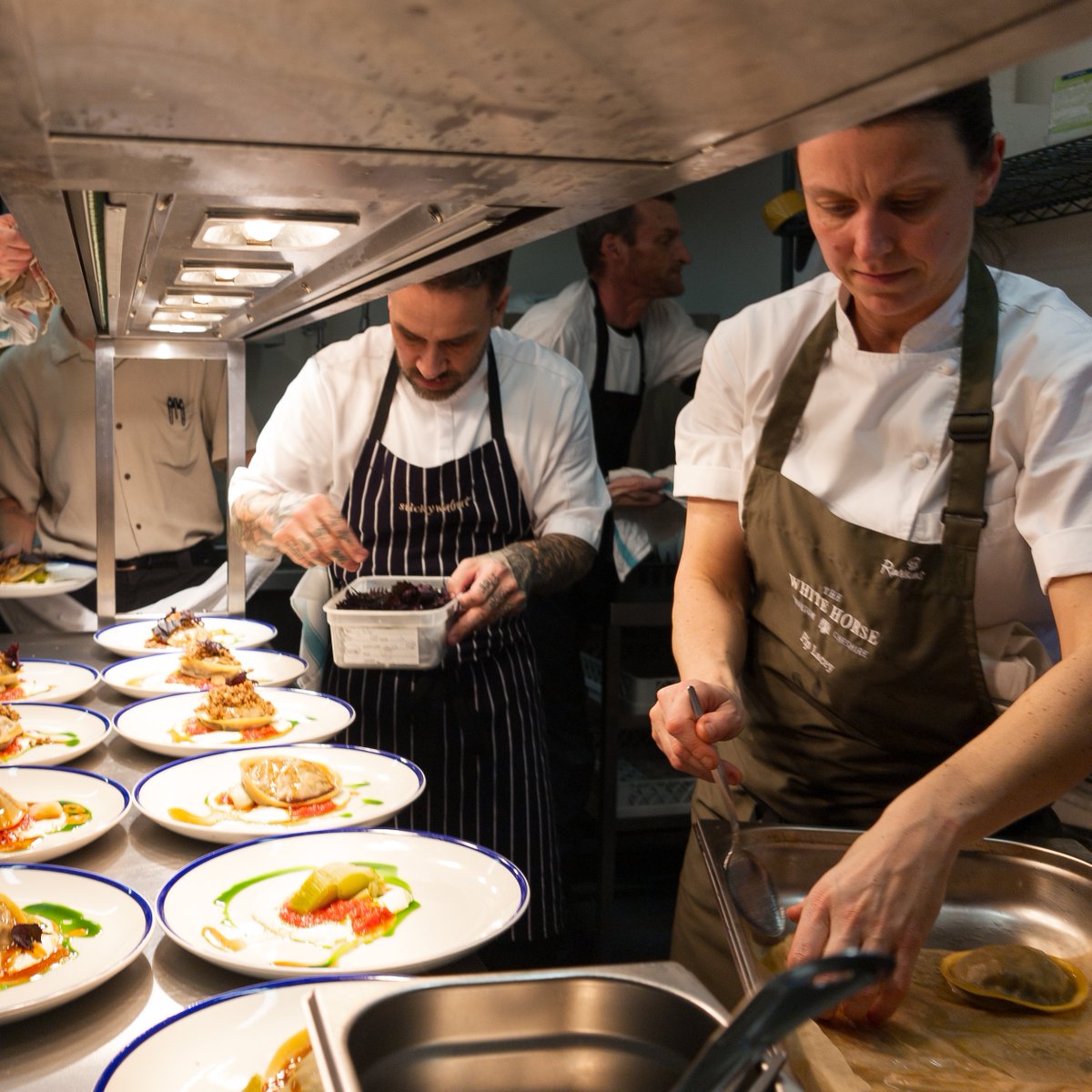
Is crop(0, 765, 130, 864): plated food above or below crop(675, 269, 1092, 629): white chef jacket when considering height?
below

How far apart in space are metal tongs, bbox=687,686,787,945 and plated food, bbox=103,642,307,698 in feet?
3.90

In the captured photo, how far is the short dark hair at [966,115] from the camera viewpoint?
1.29 metres

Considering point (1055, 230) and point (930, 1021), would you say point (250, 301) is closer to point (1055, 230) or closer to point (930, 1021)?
point (930, 1021)

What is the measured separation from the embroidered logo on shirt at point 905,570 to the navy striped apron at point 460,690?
3.99 feet

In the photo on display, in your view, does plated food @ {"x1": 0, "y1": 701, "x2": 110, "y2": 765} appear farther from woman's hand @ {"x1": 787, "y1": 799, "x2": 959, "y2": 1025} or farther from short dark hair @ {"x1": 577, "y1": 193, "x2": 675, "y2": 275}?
short dark hair @ {"x1": 577, "y1": 193, "x2": 675, "y2": 275}

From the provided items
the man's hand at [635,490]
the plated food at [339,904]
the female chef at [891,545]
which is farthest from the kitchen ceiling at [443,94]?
the man's hand at [635,490]

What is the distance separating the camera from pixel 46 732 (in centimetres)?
186

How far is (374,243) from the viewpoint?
4.13 feet

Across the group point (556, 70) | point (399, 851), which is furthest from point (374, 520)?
A: point (556, 70)

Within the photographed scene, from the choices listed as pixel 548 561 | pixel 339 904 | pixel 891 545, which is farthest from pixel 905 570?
pixel 548 561

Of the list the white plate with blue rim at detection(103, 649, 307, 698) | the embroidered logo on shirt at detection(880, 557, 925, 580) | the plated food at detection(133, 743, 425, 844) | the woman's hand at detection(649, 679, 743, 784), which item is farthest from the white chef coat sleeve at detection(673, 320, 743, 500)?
the white plate with blue rim at detection(103, 649, 307, 698)

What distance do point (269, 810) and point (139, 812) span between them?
0.62ft

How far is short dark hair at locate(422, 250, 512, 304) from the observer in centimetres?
239

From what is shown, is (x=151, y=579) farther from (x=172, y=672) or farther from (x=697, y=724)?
(x=697, y=724)
